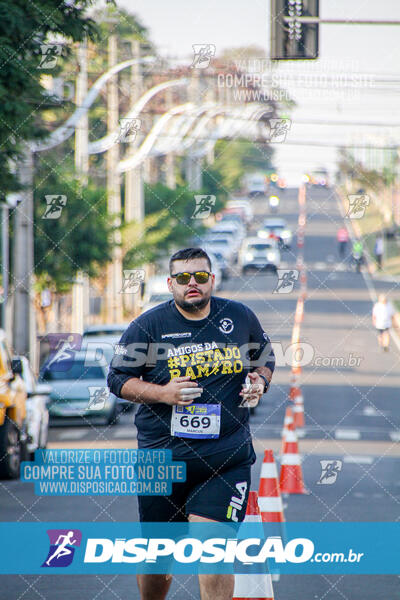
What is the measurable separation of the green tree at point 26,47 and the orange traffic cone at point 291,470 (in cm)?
430

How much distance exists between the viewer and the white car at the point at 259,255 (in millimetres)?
49562

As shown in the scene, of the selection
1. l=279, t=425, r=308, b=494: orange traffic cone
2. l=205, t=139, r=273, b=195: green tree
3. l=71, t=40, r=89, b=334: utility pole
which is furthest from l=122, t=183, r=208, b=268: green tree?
l=279, t=425, r=308, b=494: orange traffic cone

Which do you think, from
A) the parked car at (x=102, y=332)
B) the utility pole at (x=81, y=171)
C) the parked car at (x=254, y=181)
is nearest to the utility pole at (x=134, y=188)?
the utility pole at (x=81, y=171)

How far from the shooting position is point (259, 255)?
169ft

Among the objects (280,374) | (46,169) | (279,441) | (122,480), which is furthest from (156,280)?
(122,480)

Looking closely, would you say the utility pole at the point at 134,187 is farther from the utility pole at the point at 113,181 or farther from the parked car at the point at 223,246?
the parked car at the point at 223,246

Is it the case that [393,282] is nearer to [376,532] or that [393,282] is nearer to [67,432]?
[67,432]

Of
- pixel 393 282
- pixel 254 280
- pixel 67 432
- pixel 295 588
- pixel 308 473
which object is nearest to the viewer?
pixel 295 588

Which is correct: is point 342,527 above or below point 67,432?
above

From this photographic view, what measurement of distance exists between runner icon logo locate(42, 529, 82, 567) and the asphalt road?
0.42 ft

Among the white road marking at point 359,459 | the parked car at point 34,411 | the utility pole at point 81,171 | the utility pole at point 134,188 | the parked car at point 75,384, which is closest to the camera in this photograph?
the parked car at point 34,411

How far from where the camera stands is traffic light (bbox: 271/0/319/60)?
1210 cm

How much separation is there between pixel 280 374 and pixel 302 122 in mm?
9797

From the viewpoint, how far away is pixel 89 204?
31.5 m
